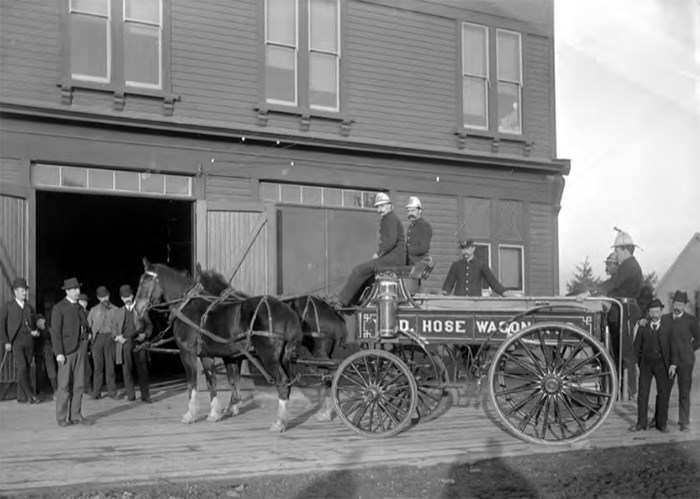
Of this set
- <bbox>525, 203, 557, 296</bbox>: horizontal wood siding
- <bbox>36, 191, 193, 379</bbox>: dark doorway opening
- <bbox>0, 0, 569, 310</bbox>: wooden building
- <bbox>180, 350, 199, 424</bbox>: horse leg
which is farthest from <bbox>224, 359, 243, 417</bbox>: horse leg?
<bbox>525, 203, 557, 296</bbox>: horizontal wood siding

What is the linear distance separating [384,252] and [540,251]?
9548 millimetres

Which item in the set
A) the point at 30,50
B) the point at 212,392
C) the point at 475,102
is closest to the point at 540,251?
the point at 475,102

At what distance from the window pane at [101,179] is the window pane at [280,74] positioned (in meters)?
3.40

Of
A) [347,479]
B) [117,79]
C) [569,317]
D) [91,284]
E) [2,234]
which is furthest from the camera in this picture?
[91,284]

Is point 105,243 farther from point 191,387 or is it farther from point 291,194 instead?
point 191,387

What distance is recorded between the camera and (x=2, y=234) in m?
13.9

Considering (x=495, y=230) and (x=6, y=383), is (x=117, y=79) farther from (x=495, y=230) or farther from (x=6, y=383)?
(x=495, y=230)

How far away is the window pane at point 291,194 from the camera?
16.8 m

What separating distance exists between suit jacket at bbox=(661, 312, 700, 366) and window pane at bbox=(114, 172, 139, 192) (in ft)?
29.1

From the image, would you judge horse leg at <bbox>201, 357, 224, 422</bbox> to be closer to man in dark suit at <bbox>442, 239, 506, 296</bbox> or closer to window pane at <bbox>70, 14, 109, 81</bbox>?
man in dark suit at <bbox>442, 239, 506, 296</bbox>

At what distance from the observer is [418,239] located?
11.8 meters

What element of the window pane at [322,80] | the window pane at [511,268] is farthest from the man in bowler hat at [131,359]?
the window pane at [511,268]

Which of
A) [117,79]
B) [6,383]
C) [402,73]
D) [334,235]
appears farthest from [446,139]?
[6,383]

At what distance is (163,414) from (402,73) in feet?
29.2
